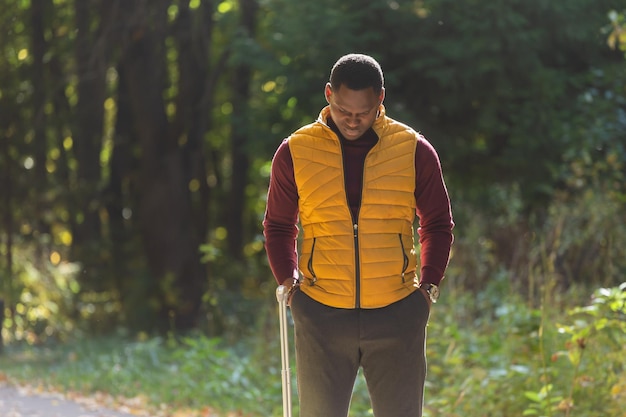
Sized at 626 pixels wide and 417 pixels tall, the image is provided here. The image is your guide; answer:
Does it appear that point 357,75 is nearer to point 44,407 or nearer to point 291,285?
point 291,285

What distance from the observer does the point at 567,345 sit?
22.3 ft

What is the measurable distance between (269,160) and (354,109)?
9.94 m

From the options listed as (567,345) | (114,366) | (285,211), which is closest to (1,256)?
(114,366)

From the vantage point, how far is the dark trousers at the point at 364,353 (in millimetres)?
4293

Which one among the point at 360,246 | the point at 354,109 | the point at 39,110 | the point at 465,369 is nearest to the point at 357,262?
the point at 360,246

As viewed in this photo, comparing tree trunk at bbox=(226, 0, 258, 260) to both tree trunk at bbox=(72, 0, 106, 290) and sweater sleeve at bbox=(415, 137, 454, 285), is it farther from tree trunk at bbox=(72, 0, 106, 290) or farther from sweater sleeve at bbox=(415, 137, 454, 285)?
sweater sleeve at bbox=(415, 137, 454, 285)

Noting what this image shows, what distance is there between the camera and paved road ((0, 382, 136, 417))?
9.09 metres

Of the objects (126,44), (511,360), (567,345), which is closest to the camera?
(567,345)

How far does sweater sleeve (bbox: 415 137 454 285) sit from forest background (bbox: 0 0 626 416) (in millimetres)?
2163

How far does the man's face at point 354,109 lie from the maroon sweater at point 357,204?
0.22 feet

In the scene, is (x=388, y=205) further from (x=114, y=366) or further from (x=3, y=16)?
(x=3, y=16)

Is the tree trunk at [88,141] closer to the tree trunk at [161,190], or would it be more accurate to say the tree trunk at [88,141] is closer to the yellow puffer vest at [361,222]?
the tree trunk at [161,190]

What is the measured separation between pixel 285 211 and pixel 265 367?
600 centimetres

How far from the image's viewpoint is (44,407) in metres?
9.59
